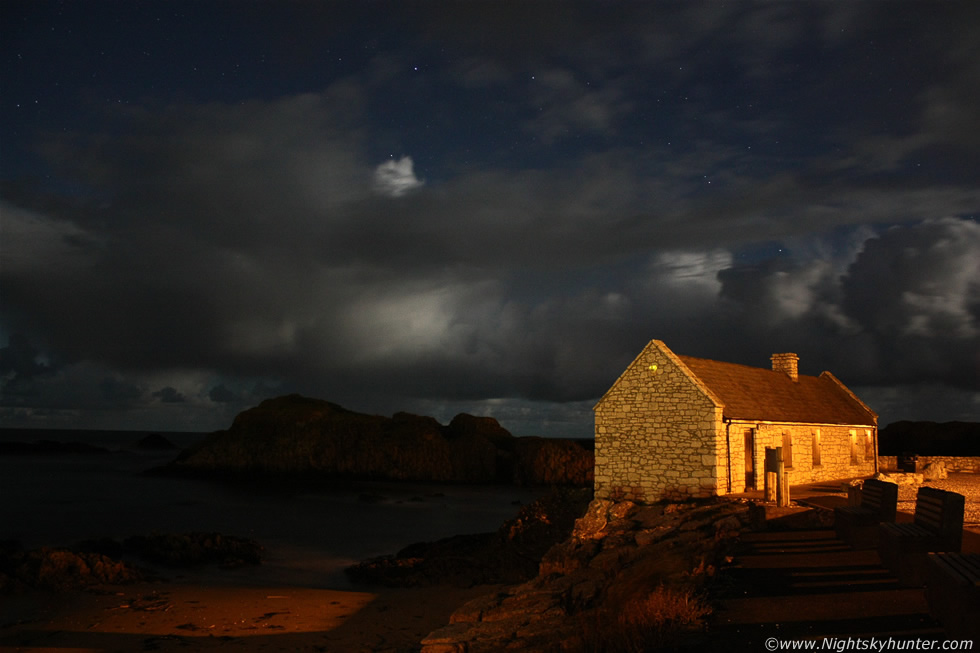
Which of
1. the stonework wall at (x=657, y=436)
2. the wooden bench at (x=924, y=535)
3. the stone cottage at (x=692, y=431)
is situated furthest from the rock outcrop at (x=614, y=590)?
the wooden bench at (x=924, y=535)

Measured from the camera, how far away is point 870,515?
12812 mm

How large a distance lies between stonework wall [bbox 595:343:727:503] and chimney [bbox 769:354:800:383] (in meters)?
12.3

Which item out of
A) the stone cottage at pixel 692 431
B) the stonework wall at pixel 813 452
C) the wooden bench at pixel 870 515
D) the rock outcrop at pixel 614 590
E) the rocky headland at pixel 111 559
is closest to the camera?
the rock outcrop at pixel 614 590

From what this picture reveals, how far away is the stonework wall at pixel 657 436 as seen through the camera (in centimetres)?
2375

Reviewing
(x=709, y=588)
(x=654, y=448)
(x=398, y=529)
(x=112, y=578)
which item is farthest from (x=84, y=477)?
(x=709, y=588)

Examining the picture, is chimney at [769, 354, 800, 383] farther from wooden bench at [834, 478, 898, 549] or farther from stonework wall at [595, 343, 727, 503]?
wooden bench at [834, 478, 898, 549]

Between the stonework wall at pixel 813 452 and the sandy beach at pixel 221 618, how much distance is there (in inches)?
453

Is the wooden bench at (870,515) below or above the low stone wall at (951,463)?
above

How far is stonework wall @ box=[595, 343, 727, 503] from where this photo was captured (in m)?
23.8

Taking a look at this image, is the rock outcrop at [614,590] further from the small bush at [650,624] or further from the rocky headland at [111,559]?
the rocky headland at [111,559]

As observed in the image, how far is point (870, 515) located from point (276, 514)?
48.5 m

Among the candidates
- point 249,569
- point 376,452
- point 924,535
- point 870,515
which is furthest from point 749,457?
point 376,452

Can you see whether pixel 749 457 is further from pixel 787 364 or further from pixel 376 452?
pixel 376 452

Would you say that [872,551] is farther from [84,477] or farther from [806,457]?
[84,477]
